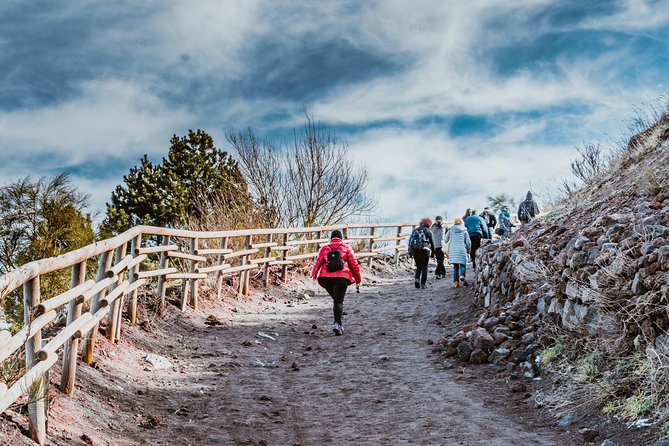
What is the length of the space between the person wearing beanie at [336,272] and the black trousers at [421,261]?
465cm

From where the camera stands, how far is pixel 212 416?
20.6 feet

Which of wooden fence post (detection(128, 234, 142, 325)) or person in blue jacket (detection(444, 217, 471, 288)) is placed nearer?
wooden fence post (detection(128, 234, 142, 325))

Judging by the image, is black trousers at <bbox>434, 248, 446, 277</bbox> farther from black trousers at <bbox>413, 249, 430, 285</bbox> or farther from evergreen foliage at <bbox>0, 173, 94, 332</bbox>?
evergreen foliage at <bbox>0, 173, 94, 332</bbox>

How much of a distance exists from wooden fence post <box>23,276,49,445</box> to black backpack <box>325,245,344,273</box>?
20.5ft

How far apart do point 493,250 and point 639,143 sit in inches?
190

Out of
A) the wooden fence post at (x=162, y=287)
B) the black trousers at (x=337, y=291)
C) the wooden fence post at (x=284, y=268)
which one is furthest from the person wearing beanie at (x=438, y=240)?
the wooden fence post at (x=162, y=287)

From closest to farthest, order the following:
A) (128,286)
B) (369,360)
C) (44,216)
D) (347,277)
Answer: (128,286) < (369,360) < (347,277) < (44,216)

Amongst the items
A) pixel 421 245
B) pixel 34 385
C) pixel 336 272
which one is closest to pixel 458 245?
pixel 421 245

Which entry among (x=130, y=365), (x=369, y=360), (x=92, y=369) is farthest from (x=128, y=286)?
(x=369, y=360)

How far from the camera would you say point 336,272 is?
34.3 feet

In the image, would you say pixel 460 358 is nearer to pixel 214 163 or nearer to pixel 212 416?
pixel 212 416

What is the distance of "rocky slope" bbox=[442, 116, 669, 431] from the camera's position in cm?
562

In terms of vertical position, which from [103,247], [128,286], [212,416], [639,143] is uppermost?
[639,143]

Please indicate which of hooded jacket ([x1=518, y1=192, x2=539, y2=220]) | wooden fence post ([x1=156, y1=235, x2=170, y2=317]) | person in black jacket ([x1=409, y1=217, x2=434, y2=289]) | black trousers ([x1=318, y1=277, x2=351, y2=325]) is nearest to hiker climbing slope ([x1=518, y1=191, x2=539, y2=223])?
hooded jacket ([x1=518, y1=192, x2=539, y2=220])
